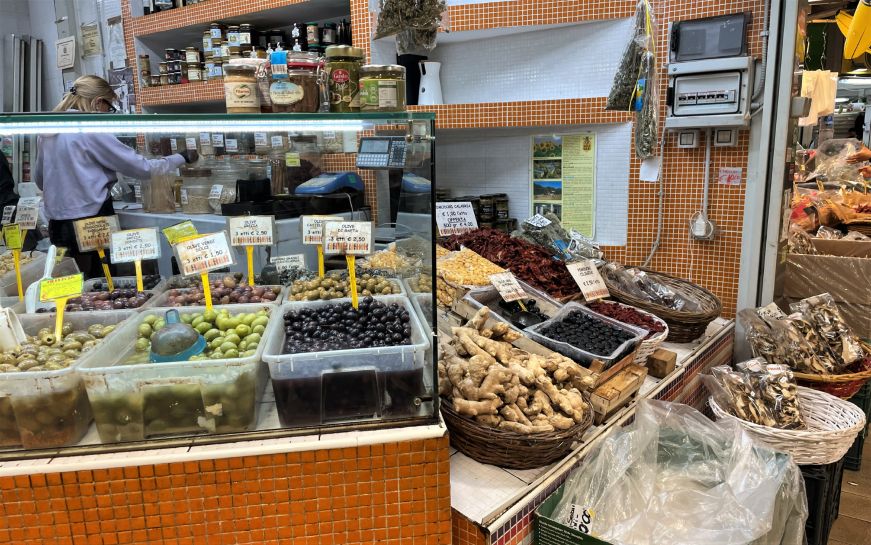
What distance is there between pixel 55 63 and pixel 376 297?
773 centimetres

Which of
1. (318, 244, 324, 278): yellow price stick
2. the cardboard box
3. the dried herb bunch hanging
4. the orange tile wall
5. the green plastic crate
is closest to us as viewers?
the orange tile wall

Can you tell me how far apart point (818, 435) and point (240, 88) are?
2.46m

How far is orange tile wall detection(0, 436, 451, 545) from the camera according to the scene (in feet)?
4.70

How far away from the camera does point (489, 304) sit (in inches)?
113

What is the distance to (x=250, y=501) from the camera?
4.89 feet

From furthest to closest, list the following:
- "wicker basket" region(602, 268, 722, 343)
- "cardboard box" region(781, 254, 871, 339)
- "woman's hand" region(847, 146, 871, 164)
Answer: "woman's hand" region(847, 146, 871, 164) < "cardboard box" region(781, 254, 871, 339) < "wicker basket" region(602, 268, 722, 343)

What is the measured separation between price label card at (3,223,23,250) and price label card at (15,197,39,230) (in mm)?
54

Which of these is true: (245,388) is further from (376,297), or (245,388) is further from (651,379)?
(651,379)

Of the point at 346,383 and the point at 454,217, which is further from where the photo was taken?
the point at 454,217

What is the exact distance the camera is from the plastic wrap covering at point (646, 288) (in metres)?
3.29

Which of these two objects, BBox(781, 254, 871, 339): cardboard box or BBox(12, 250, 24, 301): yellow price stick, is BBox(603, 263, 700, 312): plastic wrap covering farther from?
BBox(12, 250, 24, 301): yellow price stick

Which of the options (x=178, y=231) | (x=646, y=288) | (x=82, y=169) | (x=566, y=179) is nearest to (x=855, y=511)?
(x=646, y=288)

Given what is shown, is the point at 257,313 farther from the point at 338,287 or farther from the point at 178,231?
the point at 178,231

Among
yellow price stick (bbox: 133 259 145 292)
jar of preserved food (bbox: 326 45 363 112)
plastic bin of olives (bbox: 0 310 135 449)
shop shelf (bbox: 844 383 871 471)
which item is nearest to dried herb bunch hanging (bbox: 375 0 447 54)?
jar of preserved food (bbox: 326 45 363 112)
